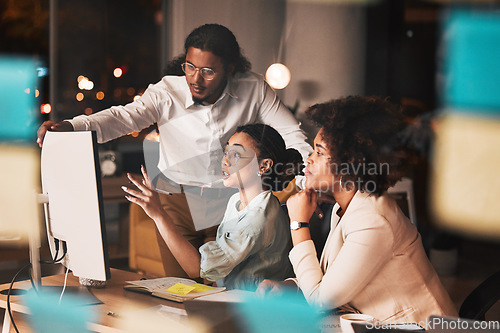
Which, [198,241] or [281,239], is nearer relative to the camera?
[281,239]

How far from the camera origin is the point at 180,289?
6.95 ft

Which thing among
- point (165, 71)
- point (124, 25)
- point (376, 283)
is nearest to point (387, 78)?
point (376, 283)

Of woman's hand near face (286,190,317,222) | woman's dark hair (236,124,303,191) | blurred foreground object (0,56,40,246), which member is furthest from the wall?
blurred foreground object (0,56,40,246)

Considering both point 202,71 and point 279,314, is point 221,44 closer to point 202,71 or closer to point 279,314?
point 202,71

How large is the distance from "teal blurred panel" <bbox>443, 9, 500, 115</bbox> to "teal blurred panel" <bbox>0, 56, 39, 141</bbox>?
1992mm

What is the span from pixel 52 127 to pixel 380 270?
64.0 inches

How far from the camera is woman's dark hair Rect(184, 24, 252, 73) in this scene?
2.33 metres

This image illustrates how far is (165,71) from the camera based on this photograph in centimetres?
251

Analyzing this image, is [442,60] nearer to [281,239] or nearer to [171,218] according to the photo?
[281,239]

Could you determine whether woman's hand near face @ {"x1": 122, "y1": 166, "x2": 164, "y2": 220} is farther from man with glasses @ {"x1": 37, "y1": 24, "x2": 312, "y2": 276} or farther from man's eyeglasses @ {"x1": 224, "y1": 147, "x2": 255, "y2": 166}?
man's eyeglasses @ {"x1": 224, "y1": 147, "x2": 255, "y2": 166}

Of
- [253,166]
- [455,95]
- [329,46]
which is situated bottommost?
[253,166]

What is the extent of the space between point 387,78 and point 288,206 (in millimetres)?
582

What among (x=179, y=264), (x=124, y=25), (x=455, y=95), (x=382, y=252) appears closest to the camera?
(x=382, y=252)

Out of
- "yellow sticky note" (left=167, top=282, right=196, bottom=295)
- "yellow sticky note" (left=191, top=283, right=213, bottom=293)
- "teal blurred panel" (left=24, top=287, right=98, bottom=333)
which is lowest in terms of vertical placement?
"teal blurred panel" (left=24, top=287, right=98, bottom=333)
